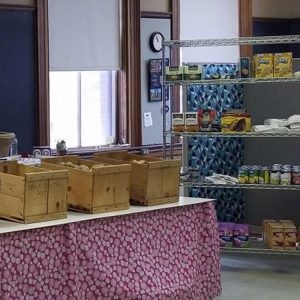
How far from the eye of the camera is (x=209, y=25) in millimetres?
8609

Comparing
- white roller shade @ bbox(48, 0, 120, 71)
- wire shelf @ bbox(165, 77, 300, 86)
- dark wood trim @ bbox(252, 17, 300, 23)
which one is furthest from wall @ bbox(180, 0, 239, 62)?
wire shelf @ bbox(165, 77, 300, 86)

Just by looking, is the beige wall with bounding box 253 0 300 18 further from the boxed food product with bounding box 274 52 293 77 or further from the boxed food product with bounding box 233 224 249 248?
the boxed food product with bounding box 233 224 249 248

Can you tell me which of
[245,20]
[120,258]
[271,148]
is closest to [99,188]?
[120,258]

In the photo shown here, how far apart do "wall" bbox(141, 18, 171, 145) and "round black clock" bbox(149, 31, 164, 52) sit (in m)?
0.04

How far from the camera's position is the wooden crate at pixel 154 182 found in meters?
4.47

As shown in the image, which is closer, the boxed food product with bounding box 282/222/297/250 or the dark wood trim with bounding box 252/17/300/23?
the boxed food product with bounding box 282/222/297/250

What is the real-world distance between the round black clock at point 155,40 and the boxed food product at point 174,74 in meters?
2.28

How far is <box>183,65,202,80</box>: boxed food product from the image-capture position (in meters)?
5.65

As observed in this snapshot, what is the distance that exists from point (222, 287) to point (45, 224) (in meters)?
1.80

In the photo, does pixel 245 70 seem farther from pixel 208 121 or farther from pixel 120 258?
pixel 120 258

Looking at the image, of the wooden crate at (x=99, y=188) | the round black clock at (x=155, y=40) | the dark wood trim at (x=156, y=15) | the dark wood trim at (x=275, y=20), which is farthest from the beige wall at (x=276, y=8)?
the wooden crate at (x=99, y=188)

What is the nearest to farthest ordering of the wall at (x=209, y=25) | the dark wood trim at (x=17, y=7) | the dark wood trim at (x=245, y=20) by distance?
the dark wood trim at (x=17, y=7), the wall at (x=209, y=25), the dark wood trim at (x=245, y=20)

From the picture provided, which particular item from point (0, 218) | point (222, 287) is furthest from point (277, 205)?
point (0, 218)

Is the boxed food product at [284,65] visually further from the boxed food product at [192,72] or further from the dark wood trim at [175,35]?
the dark wood trim at [175,35]
